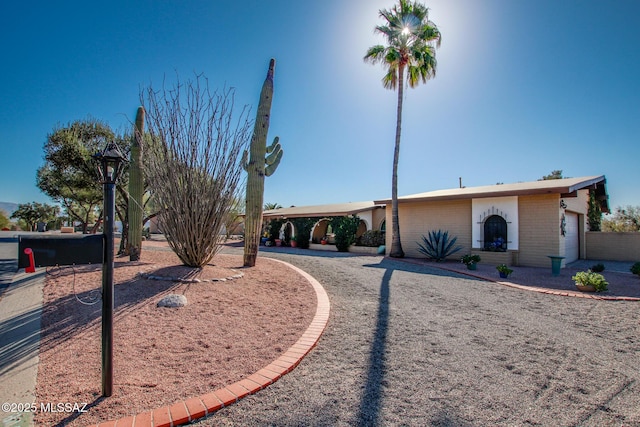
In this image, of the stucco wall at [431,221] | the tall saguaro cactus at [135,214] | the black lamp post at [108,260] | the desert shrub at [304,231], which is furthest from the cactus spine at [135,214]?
the desert shrub at [304,231]

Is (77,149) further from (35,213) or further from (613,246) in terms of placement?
(35,213)

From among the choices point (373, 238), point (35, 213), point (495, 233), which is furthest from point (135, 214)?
point (35, 213)

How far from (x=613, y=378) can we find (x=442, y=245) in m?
9.33

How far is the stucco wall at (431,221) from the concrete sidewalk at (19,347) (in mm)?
12775

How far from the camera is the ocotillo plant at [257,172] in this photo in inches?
325

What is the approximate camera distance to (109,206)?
97.3 inches

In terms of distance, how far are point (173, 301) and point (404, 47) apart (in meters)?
14.1

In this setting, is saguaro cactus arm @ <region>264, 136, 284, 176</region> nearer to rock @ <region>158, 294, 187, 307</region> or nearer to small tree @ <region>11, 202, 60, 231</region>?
rock @ <region>158, 294, 187, 307</region>

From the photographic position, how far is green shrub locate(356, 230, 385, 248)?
16125mm


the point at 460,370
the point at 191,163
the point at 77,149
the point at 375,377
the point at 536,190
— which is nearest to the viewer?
the point at 375,377

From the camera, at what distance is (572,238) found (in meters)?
13.5

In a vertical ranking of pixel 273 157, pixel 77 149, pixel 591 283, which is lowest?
pixel 591 283

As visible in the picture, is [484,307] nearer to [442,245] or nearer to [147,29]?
[442,245]

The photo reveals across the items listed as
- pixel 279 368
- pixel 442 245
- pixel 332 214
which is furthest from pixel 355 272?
pixel 332 214
